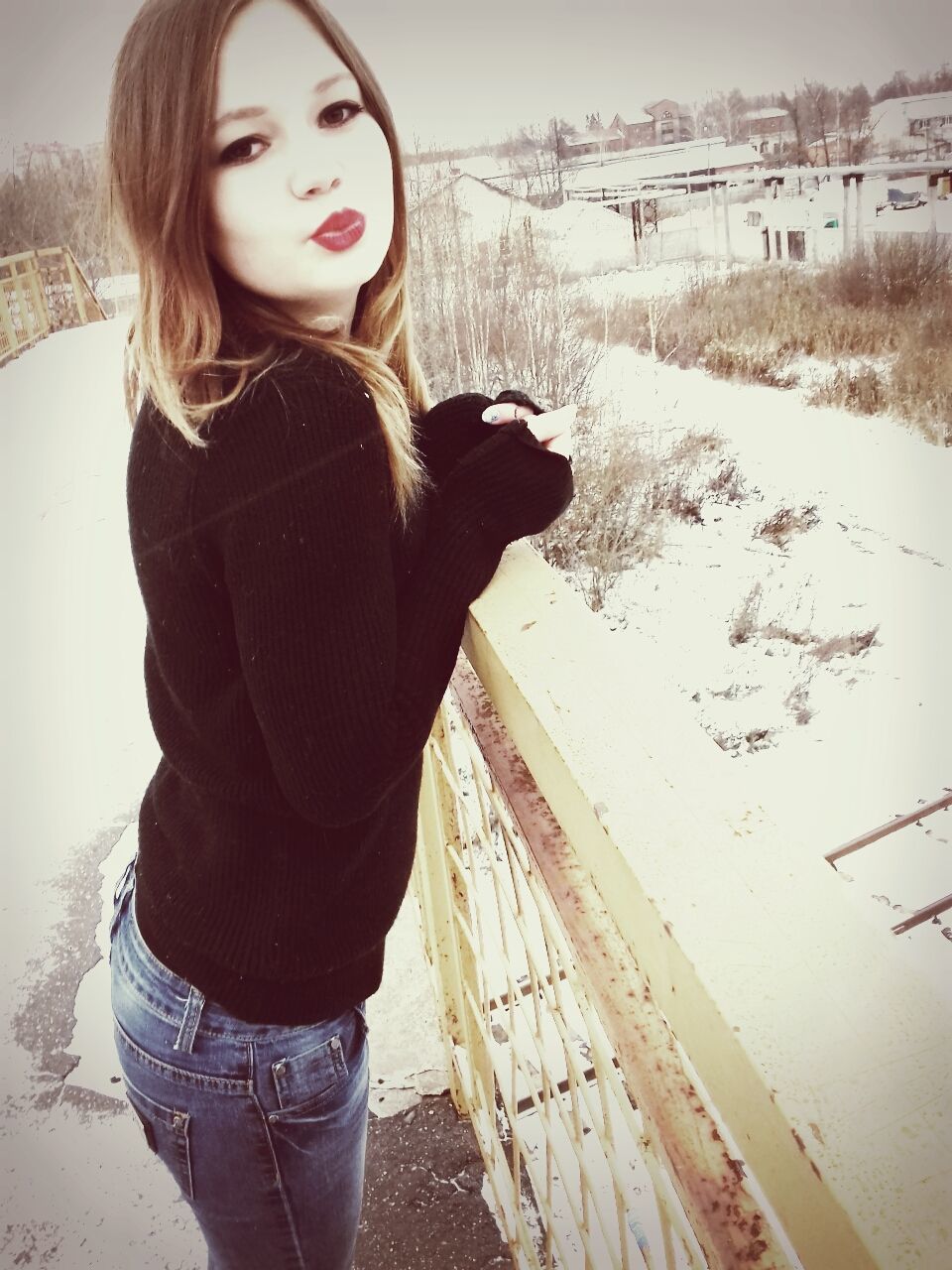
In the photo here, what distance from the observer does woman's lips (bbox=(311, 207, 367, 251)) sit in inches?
24.5

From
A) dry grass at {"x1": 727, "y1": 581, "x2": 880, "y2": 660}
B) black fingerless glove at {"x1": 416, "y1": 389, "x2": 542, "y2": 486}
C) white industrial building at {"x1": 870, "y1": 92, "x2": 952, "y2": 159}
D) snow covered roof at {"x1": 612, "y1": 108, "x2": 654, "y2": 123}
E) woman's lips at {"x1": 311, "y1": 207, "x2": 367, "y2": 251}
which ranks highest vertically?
snow covered roof at {"x1": 612, "y1": 108, "x2": 654, "y2": 123}

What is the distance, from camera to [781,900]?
1.06 ft

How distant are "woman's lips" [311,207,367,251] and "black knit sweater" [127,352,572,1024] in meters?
0.15

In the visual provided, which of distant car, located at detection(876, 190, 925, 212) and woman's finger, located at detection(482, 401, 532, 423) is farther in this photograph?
distant car, located at detection(876, 190, 925, 212)

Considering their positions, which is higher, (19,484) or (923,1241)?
(923,1241)

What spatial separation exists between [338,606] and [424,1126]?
3.30ft

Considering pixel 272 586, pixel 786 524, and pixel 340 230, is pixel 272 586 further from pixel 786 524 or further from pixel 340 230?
pixel 786 524

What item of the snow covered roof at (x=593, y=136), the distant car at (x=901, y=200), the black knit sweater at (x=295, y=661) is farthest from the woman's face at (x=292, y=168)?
the distant car at (x=901, y=200)

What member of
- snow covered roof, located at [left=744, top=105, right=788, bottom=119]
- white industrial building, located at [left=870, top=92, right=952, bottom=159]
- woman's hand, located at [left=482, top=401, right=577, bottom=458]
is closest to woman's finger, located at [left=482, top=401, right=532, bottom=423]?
woman's hand, located at [left=482, top=401, right=577, bottom=458]

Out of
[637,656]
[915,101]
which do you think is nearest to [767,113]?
[915,101]

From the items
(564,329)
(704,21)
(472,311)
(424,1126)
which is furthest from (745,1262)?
(564,329)

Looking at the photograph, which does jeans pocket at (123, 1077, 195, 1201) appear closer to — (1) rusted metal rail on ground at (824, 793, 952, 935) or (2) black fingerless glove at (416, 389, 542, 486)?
(2) black fingerless glove at (416, 389, 542, 486)

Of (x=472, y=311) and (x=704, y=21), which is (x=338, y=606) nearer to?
(x=704, y=21)

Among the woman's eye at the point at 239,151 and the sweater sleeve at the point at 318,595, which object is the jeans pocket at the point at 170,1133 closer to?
the sweater sleeve at the point at 318,595
